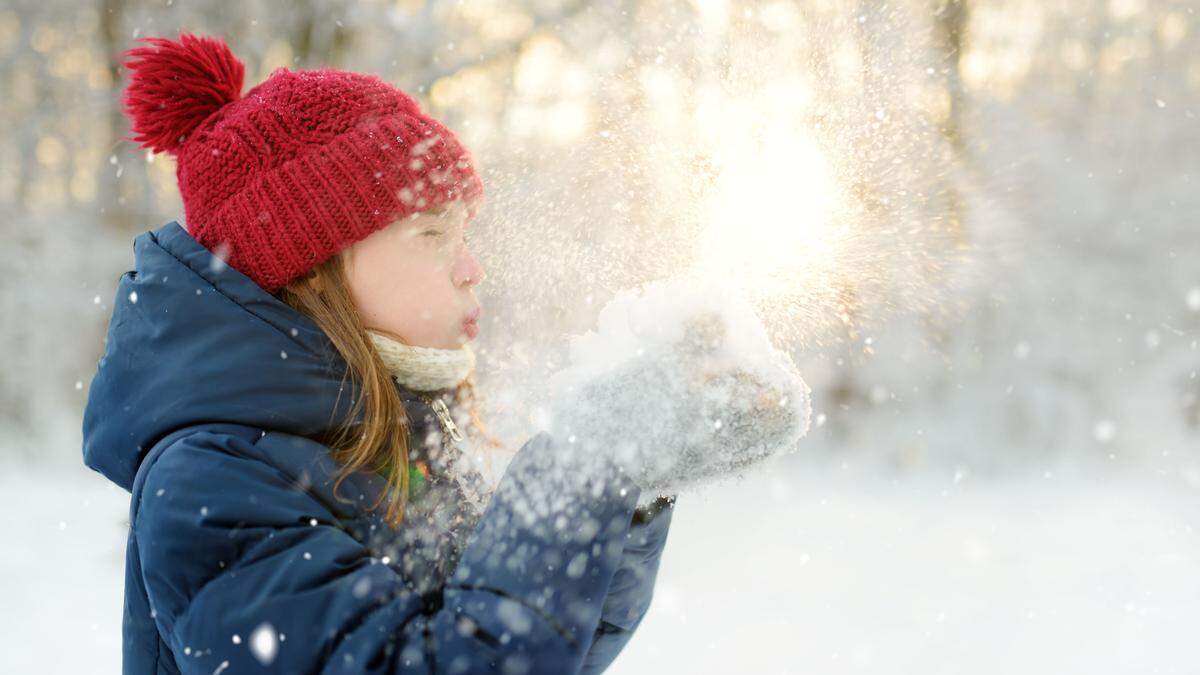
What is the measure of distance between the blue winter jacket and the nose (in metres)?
0.22

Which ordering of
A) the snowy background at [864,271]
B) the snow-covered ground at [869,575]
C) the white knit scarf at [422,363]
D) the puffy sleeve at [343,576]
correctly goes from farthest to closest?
the snowy background at [864,271], the snow-covered ground at [869,575], the white knit scarf at [422,363], the puffy sleeve at [343,576]

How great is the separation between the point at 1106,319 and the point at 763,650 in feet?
11.6

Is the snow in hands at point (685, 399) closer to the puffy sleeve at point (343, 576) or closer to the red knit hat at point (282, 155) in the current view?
the puffy sleeve at point (343, 576)

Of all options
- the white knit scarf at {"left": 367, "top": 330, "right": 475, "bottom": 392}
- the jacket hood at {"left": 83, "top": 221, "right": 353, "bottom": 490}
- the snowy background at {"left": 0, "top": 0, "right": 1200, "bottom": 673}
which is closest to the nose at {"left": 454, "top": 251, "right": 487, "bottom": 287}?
the white knit scarf at {"left": 367, "top": 330, "right": 475, "bottom": 392}

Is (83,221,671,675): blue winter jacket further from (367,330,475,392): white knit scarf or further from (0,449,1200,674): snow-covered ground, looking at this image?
(0,449,1200,674): snow-covered ground

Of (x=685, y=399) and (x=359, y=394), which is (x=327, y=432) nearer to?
(x=359, y=394)

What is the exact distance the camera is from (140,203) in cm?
573

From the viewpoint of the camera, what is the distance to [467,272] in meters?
1.33

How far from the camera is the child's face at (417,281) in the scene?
1310 millimetres

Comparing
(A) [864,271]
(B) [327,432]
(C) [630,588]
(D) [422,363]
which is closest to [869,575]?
(A) [864,271]

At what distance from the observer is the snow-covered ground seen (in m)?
3.71

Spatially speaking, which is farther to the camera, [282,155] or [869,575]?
[869,575]

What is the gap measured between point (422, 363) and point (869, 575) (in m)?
3.72

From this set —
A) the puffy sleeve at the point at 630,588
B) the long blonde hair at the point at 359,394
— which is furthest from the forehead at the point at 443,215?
the puffy sleeve at the point at 630,588
